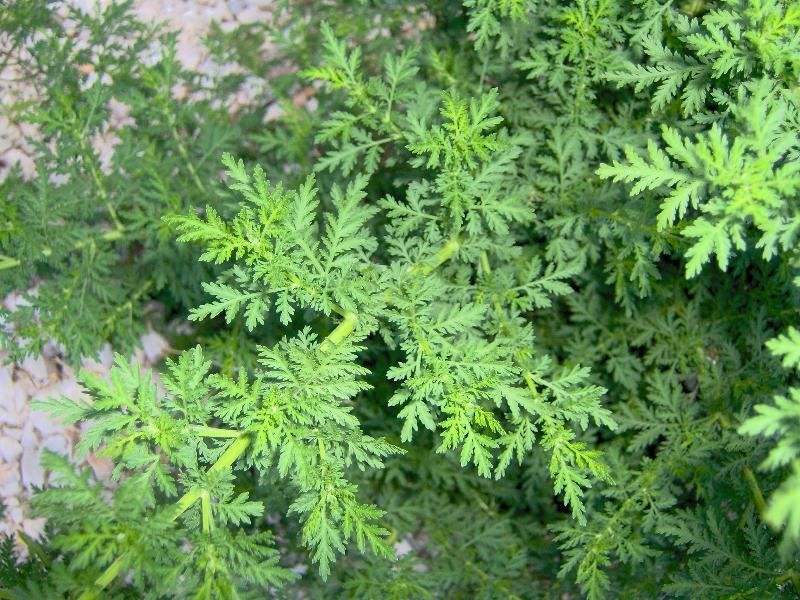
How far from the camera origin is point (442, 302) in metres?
2.29

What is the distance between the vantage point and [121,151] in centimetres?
279

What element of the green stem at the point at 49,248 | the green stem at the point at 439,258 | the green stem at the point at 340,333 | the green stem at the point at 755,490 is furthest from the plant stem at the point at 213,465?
the green stem at the point at 755,490

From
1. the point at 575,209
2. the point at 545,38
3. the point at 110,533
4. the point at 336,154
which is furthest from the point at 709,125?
the point at 110,533

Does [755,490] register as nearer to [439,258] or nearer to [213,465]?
[439,258]

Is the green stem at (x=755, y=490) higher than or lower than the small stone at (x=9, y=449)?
lower

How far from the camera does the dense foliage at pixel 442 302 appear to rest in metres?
1.77

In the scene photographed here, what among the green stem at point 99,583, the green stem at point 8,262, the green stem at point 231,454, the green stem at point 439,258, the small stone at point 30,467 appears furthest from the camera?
the small stone at point 30,467

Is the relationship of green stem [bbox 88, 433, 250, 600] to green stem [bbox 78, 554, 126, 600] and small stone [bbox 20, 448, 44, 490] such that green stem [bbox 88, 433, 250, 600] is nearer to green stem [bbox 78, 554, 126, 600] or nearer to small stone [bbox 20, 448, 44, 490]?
green stem [bbox 78, 554, 126, 600]

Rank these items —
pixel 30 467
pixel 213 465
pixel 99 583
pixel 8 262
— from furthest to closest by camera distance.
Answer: pixel 30 467 < pixel 8 262 < pixel 213 465 < pixel 99 583

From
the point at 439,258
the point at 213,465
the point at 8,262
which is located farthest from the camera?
the point at 8,262

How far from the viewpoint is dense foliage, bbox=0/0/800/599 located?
1.77 metres

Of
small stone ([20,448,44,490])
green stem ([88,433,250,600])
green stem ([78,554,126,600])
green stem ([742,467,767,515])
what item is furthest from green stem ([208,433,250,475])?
small stone ([20,448,44,490])

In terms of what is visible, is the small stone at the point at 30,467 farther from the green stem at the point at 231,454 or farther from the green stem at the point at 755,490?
the green stem at the point at 755,490

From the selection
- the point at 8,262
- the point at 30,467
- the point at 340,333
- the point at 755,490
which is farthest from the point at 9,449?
the point at 755,490
